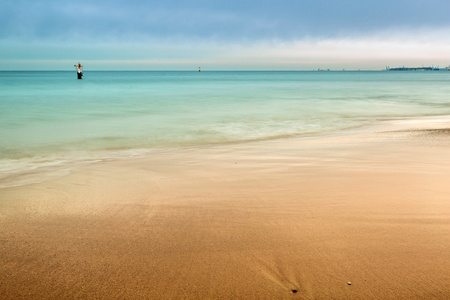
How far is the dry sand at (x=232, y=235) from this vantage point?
2.31 metres

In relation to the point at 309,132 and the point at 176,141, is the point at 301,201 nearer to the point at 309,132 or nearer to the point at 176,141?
the point at 176,141

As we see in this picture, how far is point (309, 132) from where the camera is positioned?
11.9 m

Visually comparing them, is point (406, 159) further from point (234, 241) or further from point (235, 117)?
point (235, 117)

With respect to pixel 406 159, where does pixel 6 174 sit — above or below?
below

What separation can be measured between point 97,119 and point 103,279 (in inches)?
569

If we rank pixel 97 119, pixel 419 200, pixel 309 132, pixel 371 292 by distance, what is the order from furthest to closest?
pixel 97 119
pixel 309 132
pixel 419 200
pixel 371 292

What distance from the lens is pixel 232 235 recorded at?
300 cm

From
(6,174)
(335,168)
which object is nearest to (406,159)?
(335,168)

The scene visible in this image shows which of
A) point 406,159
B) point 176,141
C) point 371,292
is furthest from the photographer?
point 176,141

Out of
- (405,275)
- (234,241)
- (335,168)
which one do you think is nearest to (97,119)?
(335,168)

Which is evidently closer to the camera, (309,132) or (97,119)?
(309,132)

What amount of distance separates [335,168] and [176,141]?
601cm

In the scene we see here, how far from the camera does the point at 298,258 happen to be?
261 cm

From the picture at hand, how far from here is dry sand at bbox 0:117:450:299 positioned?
7.57 feet
